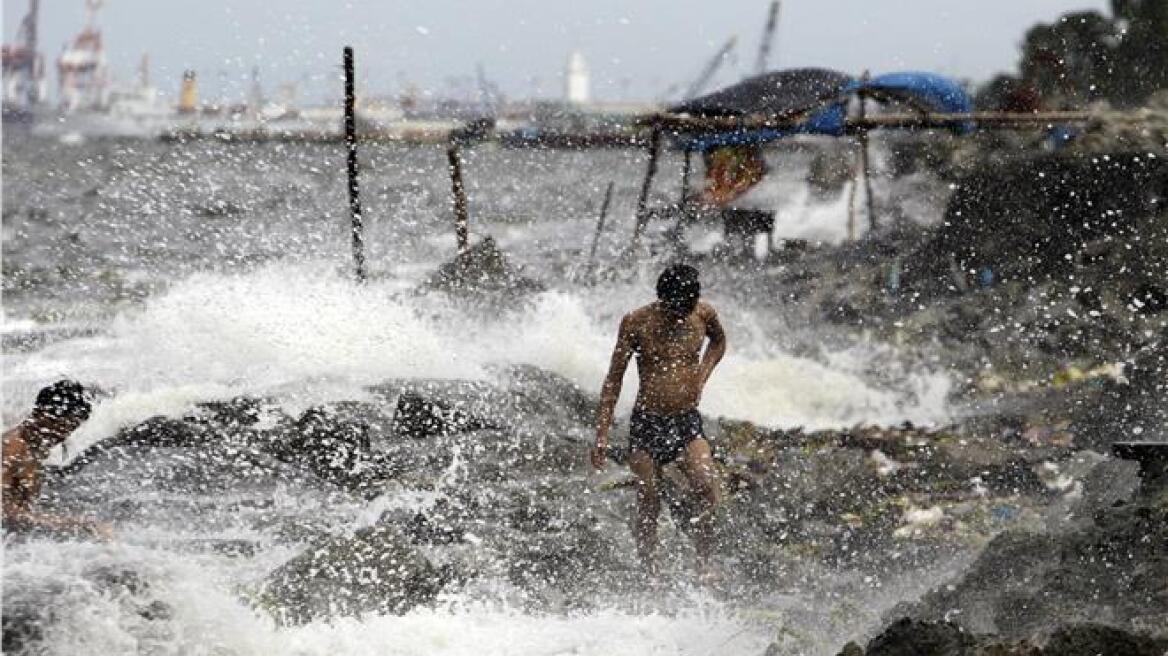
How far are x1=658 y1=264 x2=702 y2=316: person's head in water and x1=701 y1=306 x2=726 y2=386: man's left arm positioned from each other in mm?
242

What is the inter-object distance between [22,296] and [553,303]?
33.9ft

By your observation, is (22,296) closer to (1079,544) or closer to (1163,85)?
(1079,544)

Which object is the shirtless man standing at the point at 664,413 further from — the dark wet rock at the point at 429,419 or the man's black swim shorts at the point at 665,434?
the dark wet rock at the point at 429,419

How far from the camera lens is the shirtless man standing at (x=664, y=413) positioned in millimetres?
6297

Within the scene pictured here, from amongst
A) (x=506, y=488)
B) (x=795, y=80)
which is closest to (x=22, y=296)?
(x=795, y=80)

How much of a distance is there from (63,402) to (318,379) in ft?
13.6

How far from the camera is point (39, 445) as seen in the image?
574 cm

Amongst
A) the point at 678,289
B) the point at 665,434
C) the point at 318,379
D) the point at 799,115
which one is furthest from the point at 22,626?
the point at 799,115

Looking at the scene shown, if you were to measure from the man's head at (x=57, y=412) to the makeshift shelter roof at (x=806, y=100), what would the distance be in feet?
27.9

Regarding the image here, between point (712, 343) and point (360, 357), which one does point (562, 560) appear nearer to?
point (712, 343)

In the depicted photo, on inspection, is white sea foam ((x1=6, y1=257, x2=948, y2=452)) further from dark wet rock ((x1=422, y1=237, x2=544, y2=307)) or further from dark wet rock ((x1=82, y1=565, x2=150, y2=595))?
dark wet rock ((x1=82, y1=565, x2=150, y2=595))

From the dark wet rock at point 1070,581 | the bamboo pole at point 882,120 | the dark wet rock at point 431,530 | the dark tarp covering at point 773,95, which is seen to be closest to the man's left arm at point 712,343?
the dark wet rock at point 431,530

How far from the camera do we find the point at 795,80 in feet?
48.3

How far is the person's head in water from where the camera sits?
242 inches
